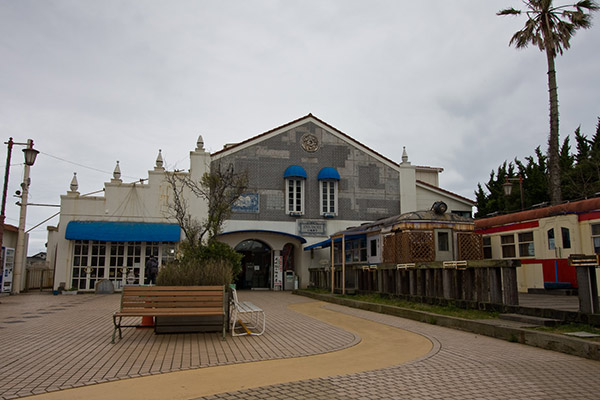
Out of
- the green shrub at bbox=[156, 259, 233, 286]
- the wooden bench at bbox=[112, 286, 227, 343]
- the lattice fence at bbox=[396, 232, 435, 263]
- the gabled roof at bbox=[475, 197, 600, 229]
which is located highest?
the gabled roof at bbox=[475, 197, 600, 229]

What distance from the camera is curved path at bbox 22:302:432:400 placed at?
526 centimetres

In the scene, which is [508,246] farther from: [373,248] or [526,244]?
[373,248]

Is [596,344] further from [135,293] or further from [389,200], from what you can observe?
[389,200]

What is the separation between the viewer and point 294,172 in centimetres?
2623

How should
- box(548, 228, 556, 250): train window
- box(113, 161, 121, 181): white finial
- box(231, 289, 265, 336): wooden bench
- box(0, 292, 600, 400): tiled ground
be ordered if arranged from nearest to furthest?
box(0, 292, 600, 400): tiled ground → box(231, 289, 265, 336): wooden bench → box(548, 228, 556, 250): train window → box(113, 161, 121, 181): white finial

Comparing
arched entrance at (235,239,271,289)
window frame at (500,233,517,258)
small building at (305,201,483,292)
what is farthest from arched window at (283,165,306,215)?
window frame at (500,233,517,258)

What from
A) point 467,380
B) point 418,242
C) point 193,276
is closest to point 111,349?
point 193,276

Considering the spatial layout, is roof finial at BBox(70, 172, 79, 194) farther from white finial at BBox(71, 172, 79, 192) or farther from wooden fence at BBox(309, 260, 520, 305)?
wooden fence at BBox(309, 260, 520, 305)

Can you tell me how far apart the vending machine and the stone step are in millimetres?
21823

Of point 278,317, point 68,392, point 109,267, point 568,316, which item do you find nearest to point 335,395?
point 68,392

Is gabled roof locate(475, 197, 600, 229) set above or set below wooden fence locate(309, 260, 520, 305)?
above

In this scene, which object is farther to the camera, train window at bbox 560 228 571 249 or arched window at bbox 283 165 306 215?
arched window at bbox 283 165 306 215

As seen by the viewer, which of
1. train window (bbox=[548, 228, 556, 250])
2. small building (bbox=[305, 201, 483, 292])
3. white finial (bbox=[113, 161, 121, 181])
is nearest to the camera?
train window (bbox=[548, 228, 556, 250])

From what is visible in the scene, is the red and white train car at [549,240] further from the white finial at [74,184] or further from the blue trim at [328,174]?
the white finial at [74,184]
